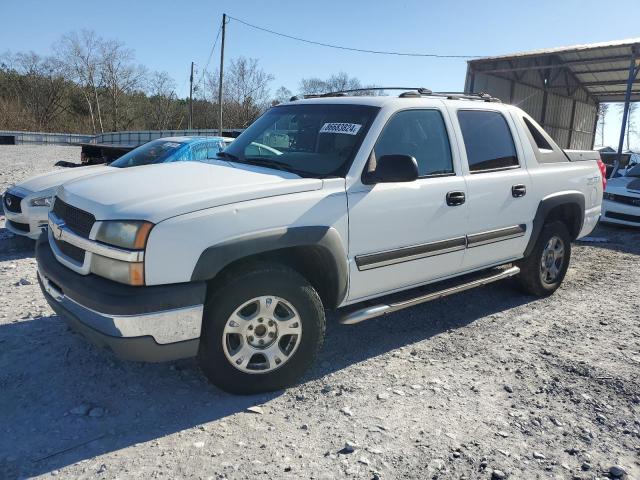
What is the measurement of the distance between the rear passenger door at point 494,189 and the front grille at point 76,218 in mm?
2716

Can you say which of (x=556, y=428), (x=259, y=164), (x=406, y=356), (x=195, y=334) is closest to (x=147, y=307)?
(x=195, y=334)

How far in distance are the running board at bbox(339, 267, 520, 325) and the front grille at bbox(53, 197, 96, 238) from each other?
1.66 meters

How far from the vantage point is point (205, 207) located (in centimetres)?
279

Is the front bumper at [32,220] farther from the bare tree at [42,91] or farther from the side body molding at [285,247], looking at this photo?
the bare tree at [42,91]

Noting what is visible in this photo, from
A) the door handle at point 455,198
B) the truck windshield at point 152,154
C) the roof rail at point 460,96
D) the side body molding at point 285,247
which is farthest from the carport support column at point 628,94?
the side body molding at point 285,247

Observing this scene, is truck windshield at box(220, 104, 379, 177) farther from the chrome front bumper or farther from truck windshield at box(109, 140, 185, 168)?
truck windshield at box(109, 140, 185, 168)

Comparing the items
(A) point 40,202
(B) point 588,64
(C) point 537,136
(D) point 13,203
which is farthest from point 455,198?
(B) point 588,64

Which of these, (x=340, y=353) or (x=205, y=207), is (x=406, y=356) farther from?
(x=205, y=207)

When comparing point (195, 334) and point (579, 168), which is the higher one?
point (579, 168)

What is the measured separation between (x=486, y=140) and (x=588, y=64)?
2341cm

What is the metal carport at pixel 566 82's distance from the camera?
1964 centimetres

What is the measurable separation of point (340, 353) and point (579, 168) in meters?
→ 3.24

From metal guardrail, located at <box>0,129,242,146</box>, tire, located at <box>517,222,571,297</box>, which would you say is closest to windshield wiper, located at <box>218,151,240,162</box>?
tire, located at <box>517,222,571,297</box>

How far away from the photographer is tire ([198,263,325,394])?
292cm
